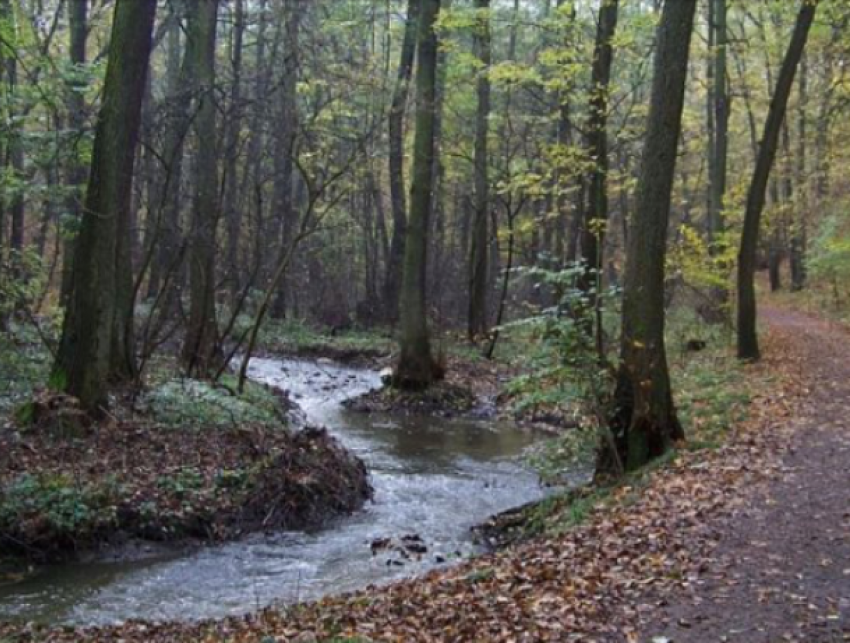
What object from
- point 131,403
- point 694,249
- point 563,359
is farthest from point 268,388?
point 694,249

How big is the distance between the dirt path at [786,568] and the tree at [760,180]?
652 centimetres

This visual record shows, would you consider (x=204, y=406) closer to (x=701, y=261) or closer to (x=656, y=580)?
(x=656, y=580)

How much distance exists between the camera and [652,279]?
9.99m

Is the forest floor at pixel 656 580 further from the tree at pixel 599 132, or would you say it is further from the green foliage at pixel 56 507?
the tree at pixel 599 132

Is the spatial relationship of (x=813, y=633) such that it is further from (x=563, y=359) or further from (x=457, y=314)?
(x=457, y=314)

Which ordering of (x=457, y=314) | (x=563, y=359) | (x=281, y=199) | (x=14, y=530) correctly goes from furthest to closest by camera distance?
(x=457, y=314) < (x=281, y=199) < (x=563, y=359) < (x=14, y=530)

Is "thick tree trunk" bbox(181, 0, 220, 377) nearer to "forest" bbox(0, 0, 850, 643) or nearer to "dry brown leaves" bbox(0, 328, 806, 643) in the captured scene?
"forest" bbox(0, 0, 850, 643)

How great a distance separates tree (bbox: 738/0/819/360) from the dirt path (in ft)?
21.4

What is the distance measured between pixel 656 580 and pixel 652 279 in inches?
176

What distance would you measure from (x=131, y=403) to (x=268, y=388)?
5.15 meters

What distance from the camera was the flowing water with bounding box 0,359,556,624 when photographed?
7457mm

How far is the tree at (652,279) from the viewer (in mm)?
9883

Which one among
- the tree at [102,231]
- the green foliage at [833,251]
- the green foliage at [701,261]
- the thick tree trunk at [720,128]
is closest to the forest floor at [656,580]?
the tree at [102,231]

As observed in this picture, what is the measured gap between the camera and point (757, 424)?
11297 mm
